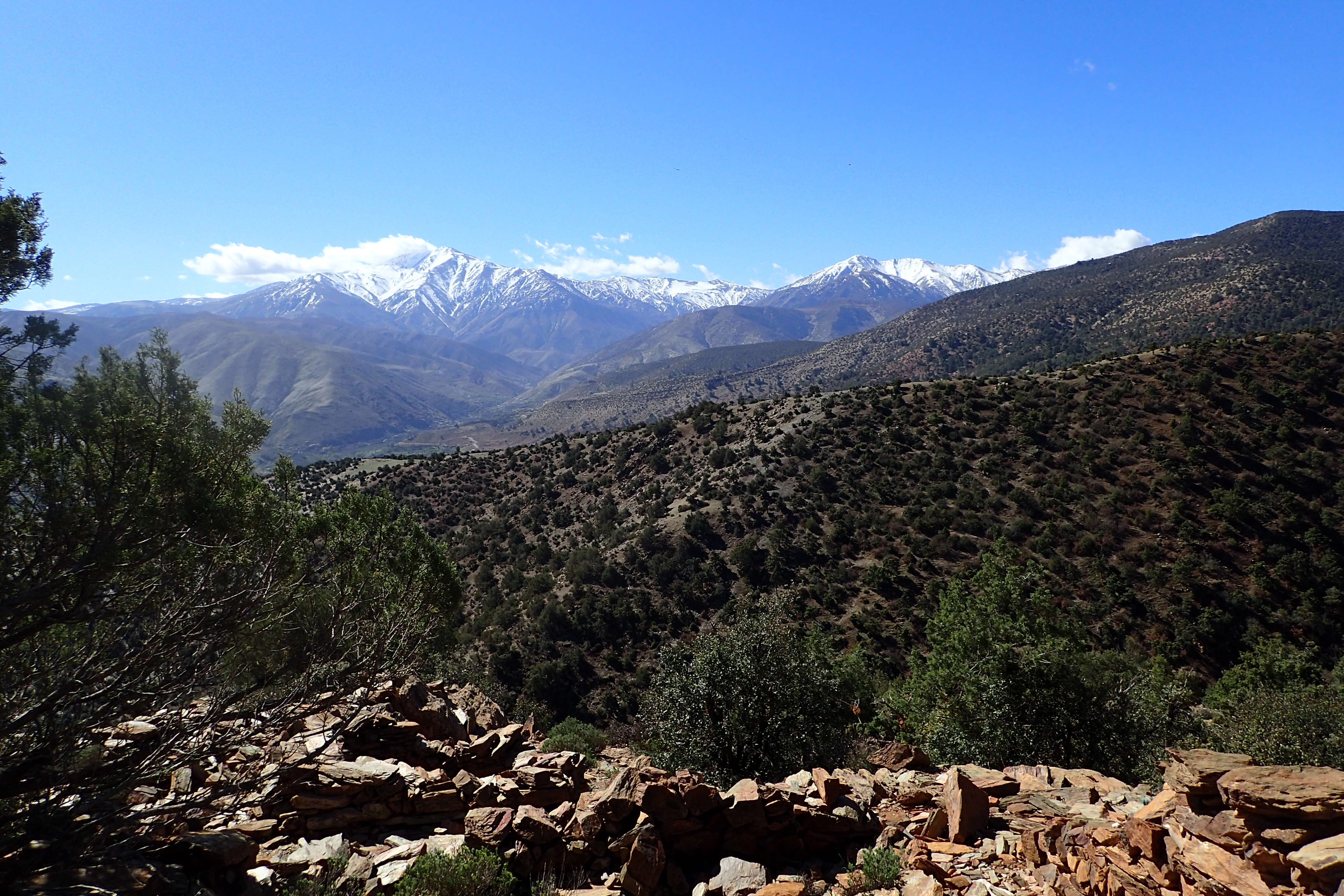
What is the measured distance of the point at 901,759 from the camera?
45.2 ft

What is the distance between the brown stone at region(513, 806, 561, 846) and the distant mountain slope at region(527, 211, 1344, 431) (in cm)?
9744

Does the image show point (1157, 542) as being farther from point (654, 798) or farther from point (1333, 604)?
point (654, 798)

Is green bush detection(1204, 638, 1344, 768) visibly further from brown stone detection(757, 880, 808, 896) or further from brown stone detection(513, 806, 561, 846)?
brown stone detection(513, 806, 561, 846)

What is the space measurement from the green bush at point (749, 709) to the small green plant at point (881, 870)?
5.27 metres

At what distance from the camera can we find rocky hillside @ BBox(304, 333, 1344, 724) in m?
35.7

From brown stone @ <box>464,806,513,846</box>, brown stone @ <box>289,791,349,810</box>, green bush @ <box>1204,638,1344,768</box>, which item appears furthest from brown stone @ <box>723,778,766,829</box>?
green bush @ <box>1204,638,1344,768</box>

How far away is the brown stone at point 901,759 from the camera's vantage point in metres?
13.7

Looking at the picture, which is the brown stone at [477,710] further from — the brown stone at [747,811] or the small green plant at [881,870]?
the small green plant at [881,870]

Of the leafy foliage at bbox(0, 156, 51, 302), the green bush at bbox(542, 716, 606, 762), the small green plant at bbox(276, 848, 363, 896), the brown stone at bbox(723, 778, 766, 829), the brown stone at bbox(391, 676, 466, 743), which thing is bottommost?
the green bush at bbox(542, 716, 606, 762)

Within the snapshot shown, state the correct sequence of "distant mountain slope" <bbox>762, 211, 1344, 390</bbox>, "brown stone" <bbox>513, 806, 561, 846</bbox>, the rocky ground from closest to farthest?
the rocky ground → "brown stone" <bbox>513, 806, 561, 846</bbox> → "distant mountain slope" <bbox>762, 211, 1344, 390</bbox>

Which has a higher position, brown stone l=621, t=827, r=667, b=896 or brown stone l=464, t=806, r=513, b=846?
brown stone l=464, t=806, r=513, b=846

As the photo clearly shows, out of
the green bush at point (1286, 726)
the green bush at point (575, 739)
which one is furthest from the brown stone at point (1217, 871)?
the green bush at point (575, 739)

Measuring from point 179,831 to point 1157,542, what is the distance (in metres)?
49.7

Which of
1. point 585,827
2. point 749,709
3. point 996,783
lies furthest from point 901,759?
point 585,827
